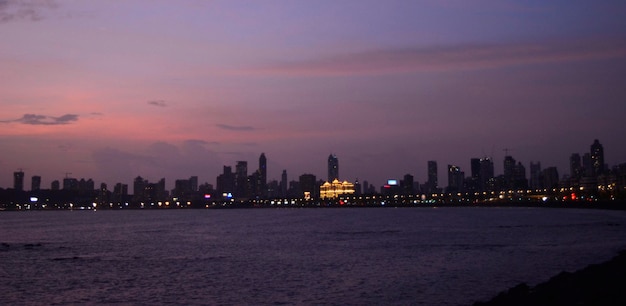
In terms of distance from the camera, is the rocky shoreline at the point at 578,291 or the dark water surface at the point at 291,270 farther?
the dark water surface at the point at 291,270

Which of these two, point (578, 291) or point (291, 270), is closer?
Result: point (578, 291)

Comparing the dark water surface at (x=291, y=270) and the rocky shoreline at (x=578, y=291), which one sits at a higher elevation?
the rocky shoreline at (x=578, y=291)

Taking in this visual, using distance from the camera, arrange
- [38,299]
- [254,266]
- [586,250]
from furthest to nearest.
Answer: [586,250]
[254,266]
[38,299]

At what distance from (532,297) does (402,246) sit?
35755 mm

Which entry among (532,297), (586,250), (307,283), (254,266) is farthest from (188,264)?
(586,250)

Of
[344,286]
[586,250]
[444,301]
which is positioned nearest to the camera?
[444,301]

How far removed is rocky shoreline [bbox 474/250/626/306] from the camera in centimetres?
2184

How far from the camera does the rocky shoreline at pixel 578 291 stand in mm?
21844

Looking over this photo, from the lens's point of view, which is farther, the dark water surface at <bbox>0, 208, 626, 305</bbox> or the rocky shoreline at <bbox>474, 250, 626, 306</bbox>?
the dark water surface at <bbox>0, 208, 626, 305</bbox>

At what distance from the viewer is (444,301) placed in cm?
2994

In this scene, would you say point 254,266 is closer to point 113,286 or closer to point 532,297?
point 113,286

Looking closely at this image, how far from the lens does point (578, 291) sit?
24.9 meters

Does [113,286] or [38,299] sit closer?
[38,299]

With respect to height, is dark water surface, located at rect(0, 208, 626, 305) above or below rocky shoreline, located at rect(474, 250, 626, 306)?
below
